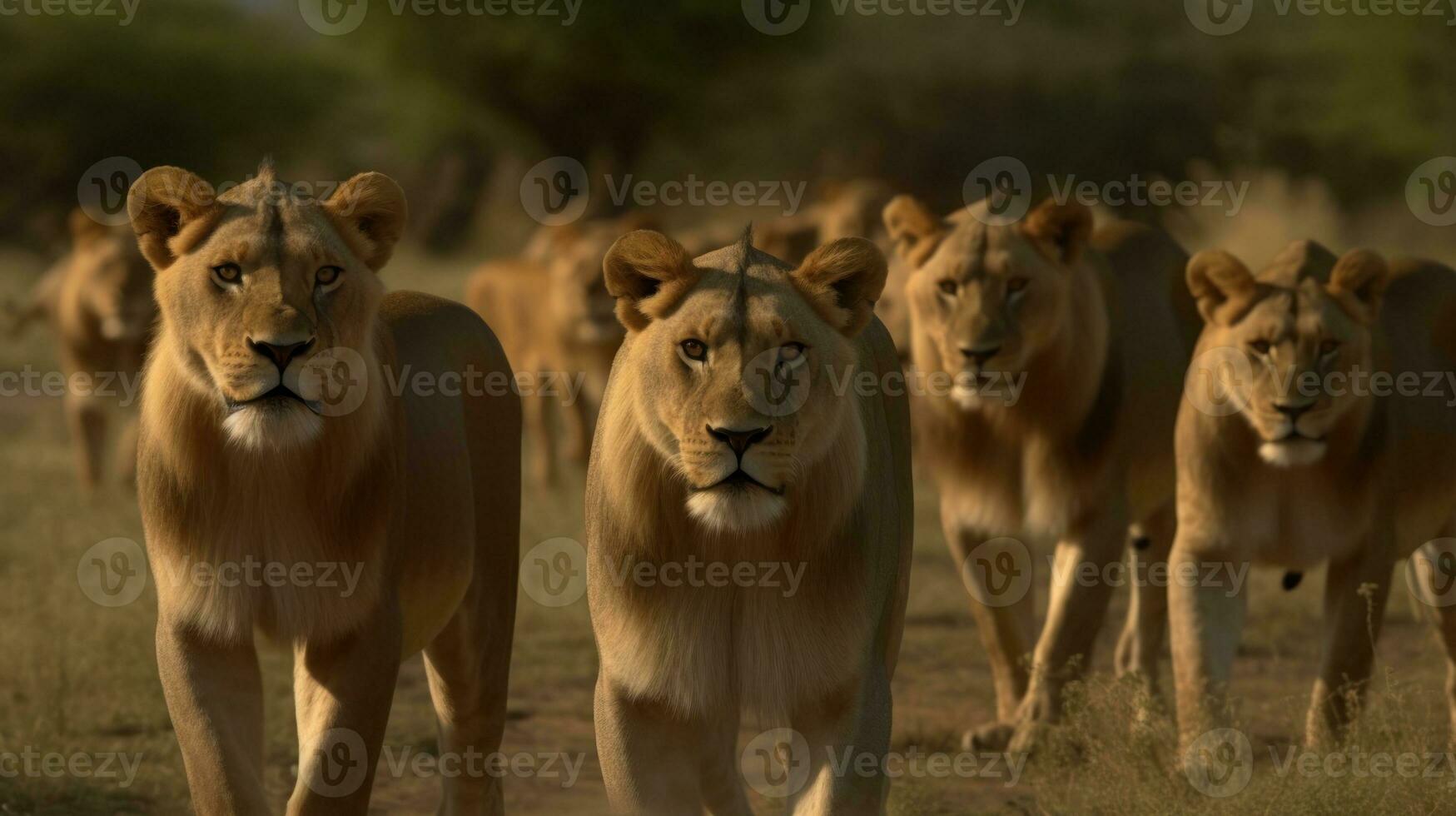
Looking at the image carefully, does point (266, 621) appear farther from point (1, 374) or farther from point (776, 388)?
point (1, 374)

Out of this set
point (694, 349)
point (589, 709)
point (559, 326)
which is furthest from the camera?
point (559, 326)

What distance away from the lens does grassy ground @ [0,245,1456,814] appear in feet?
17.9

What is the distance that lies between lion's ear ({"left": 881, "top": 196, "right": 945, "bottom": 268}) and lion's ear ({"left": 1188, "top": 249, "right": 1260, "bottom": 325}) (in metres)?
1.03

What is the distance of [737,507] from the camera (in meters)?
3.69

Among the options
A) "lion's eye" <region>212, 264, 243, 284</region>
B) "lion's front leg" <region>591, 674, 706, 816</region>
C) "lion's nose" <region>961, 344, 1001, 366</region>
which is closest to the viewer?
"lion's front leg" <region>591, 674, 706, 816</region>

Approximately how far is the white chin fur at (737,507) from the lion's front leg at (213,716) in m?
1.15

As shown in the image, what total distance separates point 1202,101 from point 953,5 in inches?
150

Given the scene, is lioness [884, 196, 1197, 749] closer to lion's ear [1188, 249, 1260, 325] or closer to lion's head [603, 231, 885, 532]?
lion's ear [1188, 249, 1260, 325]

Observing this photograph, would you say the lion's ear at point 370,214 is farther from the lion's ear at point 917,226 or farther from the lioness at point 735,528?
the lion's ear at point 917,226

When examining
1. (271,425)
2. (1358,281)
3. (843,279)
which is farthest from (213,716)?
(1358,281)

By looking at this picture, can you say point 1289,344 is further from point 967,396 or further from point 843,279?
point 843,279

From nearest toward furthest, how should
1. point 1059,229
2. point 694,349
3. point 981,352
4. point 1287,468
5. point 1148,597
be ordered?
point 694,349 < point 1287,468 < point 981,352 < point 1059,229 < point 1148,597

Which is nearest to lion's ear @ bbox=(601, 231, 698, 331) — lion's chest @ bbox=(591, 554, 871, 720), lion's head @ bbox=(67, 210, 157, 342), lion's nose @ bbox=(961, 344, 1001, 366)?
lion's chest @ bbox=(591, 554, 871, 720)

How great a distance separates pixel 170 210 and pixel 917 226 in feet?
9.54
